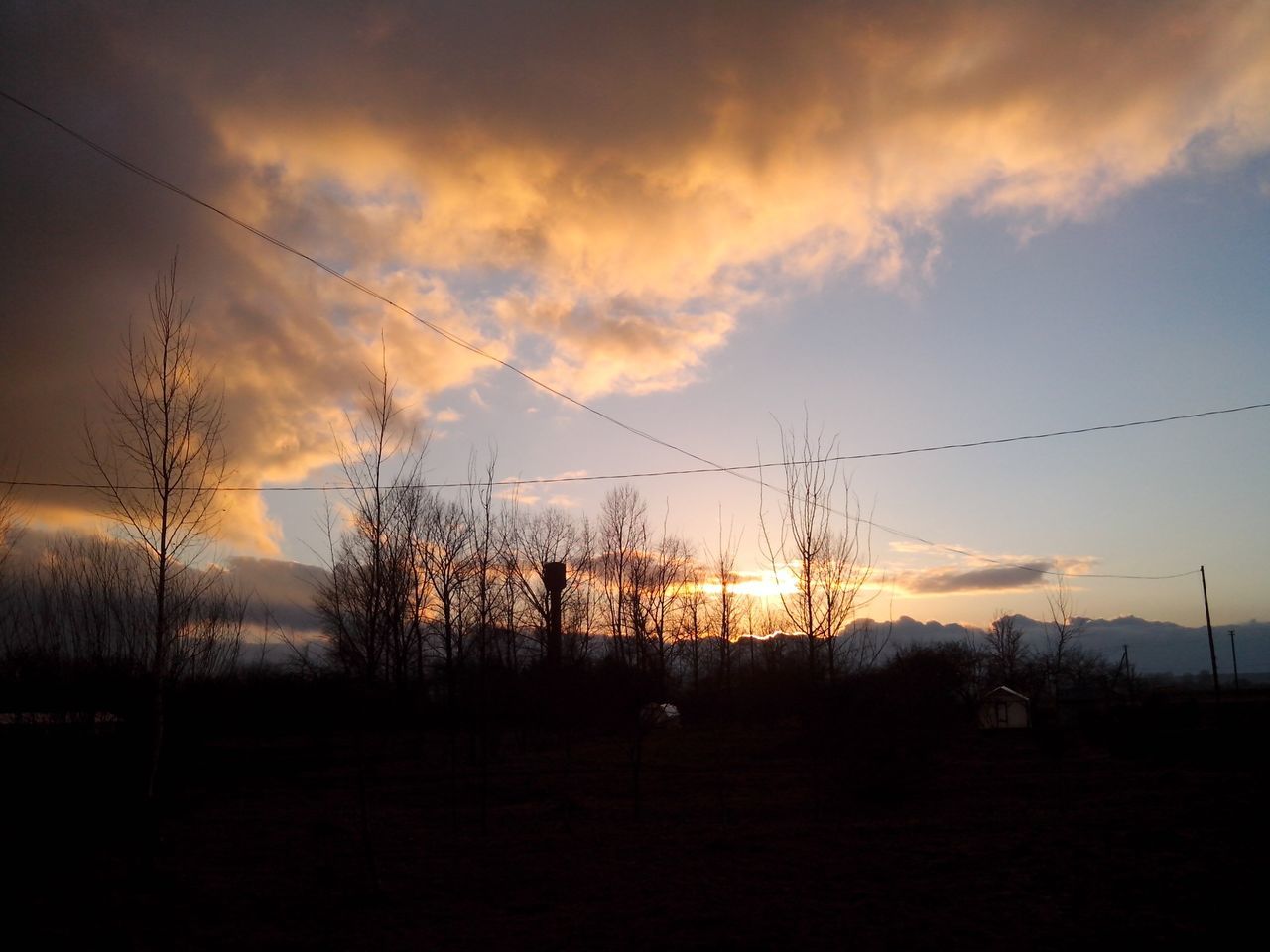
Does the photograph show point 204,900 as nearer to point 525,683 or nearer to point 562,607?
point 525,683

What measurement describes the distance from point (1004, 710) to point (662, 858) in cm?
3739

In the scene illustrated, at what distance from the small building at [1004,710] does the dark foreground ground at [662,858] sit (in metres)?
20.7

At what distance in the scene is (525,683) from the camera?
802 inches

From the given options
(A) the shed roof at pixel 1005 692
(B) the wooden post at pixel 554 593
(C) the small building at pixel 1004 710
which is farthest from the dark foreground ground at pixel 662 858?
(A) the shed roof at pixel 1005 692

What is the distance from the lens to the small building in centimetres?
4175

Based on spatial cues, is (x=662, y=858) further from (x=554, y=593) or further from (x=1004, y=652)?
(x=1004, y=652)

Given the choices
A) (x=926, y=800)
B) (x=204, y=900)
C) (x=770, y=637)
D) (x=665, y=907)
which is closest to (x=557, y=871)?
(x=665, y=907)

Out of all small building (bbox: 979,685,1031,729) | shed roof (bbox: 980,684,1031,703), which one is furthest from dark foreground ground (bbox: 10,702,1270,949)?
shed roof (bbox: 980,684,1031,703)

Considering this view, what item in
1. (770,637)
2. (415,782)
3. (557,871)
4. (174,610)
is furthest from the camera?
(770,637)

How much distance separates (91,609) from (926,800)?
16.2 meters

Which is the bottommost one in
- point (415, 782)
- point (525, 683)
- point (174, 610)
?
point (415, 782)

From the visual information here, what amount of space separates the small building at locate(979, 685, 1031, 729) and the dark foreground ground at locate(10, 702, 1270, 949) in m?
20.7

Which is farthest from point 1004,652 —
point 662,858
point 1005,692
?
point 662,858

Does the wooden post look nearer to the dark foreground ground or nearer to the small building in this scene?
the dark foreground ground
